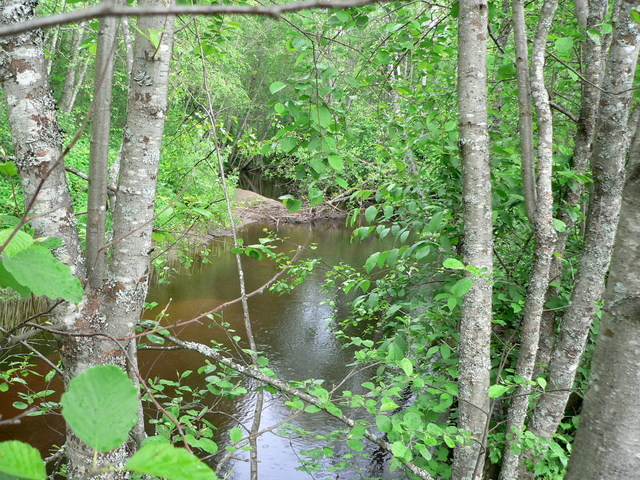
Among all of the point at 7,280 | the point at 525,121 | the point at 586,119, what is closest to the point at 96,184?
the point at 7,280

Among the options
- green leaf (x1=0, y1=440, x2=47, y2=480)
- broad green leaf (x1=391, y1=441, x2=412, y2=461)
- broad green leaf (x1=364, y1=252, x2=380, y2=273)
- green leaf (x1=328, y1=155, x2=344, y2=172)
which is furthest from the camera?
broad green leaf (x1=364, y1=252, x2=380, y2=273)

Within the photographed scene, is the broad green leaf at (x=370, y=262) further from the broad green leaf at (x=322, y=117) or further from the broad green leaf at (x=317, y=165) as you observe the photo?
the broad green leaf at (x=322, y=117)

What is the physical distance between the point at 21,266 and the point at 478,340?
2142mm

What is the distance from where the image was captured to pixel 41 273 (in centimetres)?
71

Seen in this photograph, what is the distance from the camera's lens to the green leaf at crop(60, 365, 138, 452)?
0.48 metres

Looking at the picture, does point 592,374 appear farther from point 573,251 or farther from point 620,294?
point 573,251

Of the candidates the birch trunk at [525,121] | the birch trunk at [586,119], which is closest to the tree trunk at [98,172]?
the birch trunk at [525,121]

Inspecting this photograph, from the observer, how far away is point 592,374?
1.00 m

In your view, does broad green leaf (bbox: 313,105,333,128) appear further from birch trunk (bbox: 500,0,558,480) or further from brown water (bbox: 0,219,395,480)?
brown water (bbox: 0,219,395,480)

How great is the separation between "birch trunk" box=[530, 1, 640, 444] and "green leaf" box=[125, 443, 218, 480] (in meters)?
2.65

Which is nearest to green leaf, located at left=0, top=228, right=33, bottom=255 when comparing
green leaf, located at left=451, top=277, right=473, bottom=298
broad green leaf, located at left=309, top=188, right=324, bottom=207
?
green leaf, located at left=451, top=277, right=473, bottom=298

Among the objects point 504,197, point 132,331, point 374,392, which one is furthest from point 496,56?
point 132,331

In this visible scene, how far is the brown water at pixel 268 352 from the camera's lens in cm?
564

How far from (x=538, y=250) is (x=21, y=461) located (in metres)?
2.52
